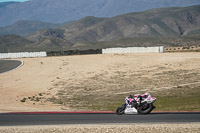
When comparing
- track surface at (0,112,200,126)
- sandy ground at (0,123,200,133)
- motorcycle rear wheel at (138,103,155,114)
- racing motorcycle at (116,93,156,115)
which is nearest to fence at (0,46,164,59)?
racing motorcycle at (116,93,156,115)

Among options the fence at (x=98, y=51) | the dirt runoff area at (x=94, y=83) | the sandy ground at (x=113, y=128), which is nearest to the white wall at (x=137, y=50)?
the fence at (x=98, y=51)

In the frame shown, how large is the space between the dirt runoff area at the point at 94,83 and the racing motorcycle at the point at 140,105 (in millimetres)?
3523

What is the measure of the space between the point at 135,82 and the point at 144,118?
2297cm

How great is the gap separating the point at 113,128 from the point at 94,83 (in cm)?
2564

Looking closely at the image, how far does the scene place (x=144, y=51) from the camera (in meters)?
75.8

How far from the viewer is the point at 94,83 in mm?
41062

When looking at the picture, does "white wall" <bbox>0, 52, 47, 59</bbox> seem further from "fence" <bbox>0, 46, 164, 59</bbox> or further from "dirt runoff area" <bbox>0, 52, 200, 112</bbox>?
"dirt runoff area" <bbox>0, 52, 200, 112</bbox>

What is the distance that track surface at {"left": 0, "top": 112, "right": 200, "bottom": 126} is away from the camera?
16.5 m

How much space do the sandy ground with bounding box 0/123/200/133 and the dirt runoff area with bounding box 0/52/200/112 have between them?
5.33 metres

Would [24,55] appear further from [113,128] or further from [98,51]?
[113,128]

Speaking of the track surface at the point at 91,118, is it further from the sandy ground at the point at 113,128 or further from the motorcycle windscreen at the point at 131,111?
the sandy ground at the point at 113,128

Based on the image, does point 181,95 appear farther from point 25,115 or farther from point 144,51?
point 144,51

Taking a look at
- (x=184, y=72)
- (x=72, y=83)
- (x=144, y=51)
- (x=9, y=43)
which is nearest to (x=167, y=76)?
(x=184, y=72)

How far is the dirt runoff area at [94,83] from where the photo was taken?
28297 millimetres
